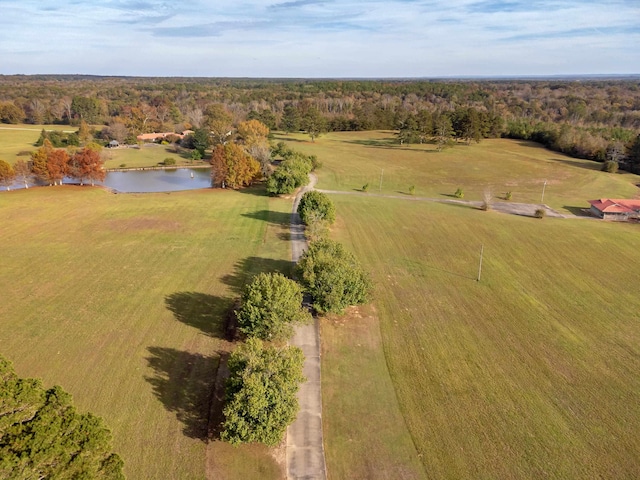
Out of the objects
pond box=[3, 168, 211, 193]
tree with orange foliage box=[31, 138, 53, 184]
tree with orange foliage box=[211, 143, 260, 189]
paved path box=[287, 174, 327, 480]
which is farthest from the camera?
pond box=[3, 168, 211, 193]

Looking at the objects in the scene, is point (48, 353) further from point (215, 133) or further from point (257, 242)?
point (215, 133)

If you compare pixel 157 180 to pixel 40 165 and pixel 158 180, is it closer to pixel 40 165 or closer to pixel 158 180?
pixel 158 180

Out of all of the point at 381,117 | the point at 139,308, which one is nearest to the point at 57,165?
the point at 139,308

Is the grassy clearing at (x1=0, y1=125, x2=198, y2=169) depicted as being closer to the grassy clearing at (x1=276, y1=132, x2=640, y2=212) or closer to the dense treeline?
the dense treeline

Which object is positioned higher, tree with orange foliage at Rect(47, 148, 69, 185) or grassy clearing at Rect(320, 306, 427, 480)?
tree with orange foliage at Rect(47, 148, 69, 185)

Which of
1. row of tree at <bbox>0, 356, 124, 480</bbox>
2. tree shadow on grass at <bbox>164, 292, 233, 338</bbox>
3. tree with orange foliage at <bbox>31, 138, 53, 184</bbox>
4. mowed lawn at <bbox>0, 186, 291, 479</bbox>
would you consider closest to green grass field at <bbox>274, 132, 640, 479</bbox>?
mowed lawn at <bbox>0, 186, 291, 479</bbox>

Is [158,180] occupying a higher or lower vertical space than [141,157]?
lower

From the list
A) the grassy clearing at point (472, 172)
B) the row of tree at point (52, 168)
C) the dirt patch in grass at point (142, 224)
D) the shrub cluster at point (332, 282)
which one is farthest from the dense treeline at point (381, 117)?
the shrub cluster at point (332, 282)
